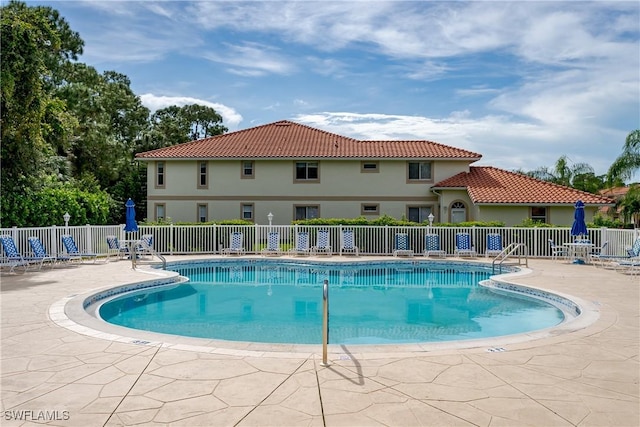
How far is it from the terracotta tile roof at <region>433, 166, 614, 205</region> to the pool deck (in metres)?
17.0

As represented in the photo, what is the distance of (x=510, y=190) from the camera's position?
81.0 feet

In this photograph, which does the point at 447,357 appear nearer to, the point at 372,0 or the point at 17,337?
the point at 17,337

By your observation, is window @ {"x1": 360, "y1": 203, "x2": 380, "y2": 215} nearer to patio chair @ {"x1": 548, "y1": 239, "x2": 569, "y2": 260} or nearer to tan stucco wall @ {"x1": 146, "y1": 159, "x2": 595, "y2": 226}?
tan stucco wall @ {"x1": 146, "y1": 159, "x2": 595, "y2": 226}

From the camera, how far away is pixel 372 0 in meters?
13.0

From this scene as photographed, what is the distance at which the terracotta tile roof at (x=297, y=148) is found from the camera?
26281mm

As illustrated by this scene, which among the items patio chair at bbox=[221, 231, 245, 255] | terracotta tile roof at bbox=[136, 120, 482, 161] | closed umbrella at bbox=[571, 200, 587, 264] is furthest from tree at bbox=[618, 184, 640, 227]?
patio chair at bbox=[221, 231, 245, 255]

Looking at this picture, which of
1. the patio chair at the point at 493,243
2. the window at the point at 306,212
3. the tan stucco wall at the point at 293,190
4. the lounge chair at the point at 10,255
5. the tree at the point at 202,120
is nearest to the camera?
the lounge chair at the point at 10,255

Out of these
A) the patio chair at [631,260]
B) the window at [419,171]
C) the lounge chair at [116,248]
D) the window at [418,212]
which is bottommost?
the patio chair at [631,260]

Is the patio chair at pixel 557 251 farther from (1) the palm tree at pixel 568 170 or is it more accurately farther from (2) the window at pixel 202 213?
(1) the palm tree at pixel 568 170

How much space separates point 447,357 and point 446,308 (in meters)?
5.71

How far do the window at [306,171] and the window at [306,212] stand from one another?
1.62 meters

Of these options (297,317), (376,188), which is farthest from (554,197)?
(297,317)

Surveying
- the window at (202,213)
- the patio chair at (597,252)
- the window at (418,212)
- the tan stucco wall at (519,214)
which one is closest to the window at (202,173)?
the window at (202,213)

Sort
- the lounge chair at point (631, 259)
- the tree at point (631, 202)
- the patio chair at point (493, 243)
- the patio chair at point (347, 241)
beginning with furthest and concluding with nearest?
the tree at point (631, 202) < the patio chair at point (347, 241) < the patio chair at point (493, 243) < the lounge chair at point (631, 259)
